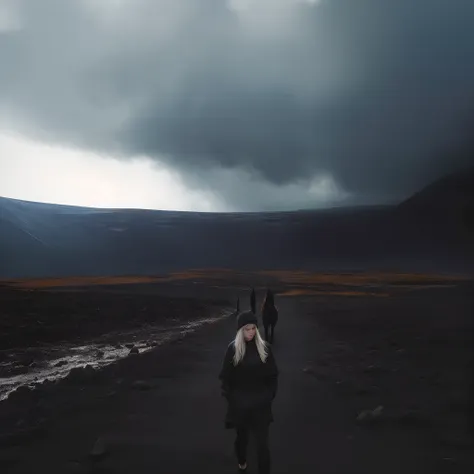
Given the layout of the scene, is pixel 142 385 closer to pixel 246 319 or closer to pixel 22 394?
pixel 22 394

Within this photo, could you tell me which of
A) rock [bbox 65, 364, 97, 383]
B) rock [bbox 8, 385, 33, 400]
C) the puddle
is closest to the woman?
rock [bbox 8, 385, 33, 400]

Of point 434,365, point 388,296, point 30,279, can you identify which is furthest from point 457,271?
point 30,279

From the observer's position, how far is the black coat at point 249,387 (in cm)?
358

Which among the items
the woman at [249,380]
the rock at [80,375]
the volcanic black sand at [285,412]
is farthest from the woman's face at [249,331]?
the rock at [80,375]

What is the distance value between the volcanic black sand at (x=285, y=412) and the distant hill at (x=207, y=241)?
2.07 metres

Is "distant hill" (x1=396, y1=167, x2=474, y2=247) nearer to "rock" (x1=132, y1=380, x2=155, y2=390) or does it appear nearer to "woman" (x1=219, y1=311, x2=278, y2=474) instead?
"rock" (x1=132, y1=380, x2=155, y2=390)

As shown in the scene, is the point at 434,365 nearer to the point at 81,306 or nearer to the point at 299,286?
the point at 299,286

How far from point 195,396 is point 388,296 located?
8749 millimetres

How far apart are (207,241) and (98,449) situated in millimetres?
9095


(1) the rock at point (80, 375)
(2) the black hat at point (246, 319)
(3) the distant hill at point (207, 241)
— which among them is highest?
(3) the distant hill at point (207, 241)

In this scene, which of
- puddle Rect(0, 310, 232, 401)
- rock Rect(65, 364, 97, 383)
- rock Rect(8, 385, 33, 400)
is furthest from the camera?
puddle Rect(0, 310, 232, 401)

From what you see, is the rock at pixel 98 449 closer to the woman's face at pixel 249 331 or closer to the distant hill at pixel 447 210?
the woman's face at pixel 249 331

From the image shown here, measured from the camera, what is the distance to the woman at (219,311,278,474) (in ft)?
11.7

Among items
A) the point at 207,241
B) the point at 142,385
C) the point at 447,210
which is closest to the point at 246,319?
the point at 142,385
